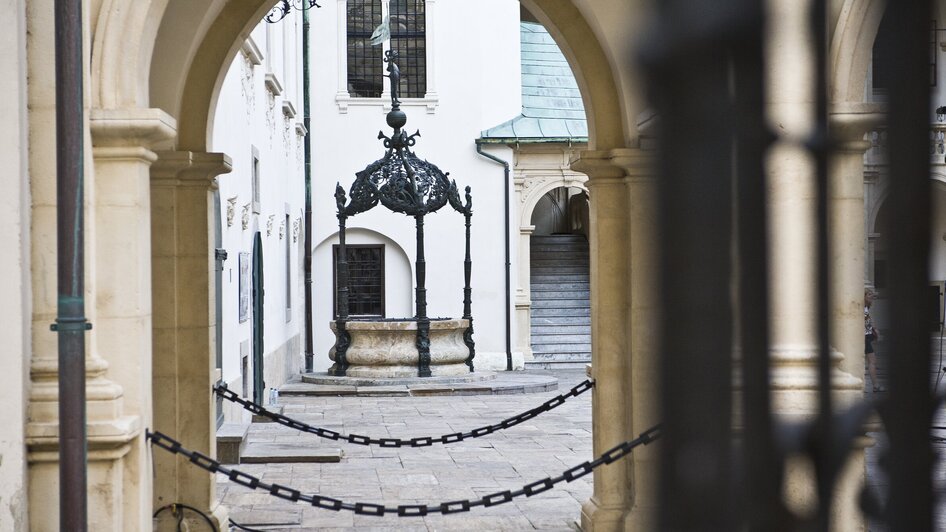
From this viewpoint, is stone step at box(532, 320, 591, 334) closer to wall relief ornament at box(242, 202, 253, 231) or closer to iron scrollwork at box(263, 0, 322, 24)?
iron scrollwork at box(263, 0, 322, 24)

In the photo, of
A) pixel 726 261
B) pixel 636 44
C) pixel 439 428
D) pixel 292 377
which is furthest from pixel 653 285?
pixel 292 377

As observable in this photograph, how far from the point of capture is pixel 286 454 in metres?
12.2

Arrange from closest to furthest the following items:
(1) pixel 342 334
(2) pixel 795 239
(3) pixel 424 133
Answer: (2) pixel 795 239, (1) pixel 342 334, (3) pixel 424 133

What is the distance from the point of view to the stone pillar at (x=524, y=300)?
88.7 feet

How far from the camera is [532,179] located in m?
27.4

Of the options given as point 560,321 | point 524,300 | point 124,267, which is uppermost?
point 124,267

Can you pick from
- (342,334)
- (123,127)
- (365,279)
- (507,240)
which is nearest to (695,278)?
(123,127)

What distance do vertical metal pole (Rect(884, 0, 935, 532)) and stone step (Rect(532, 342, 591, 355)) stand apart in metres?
26.2

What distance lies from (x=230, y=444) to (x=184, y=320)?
335 centimetres

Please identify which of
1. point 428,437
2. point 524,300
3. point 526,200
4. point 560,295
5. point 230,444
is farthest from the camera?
point 560,295

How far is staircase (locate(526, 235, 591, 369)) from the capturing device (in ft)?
89.0

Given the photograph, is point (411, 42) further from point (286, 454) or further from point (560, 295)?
point (286, 454)

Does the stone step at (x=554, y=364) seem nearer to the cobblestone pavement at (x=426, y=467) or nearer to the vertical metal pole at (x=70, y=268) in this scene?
the cobblestone pavement at (x=426, y=467)

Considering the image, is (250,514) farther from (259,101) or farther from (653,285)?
(259,101)
